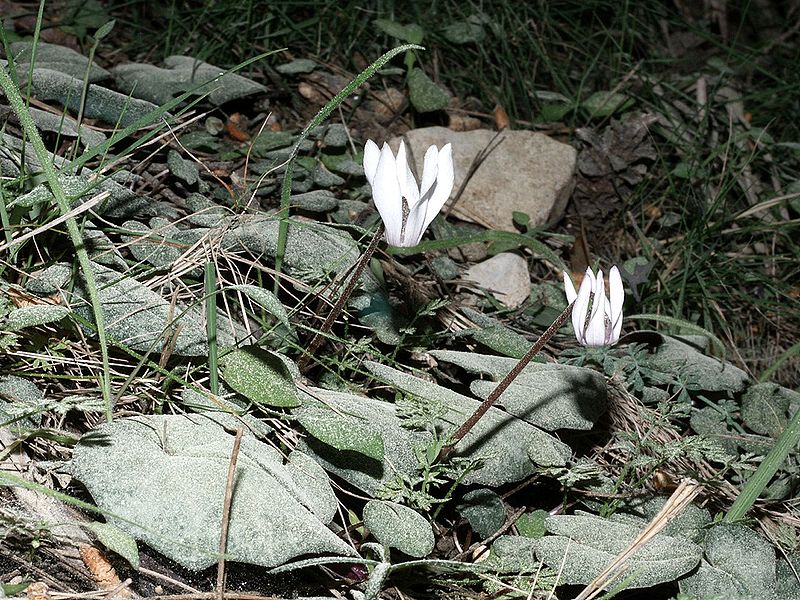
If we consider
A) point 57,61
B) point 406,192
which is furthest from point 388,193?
point 57,61

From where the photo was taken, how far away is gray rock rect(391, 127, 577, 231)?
3238 mm

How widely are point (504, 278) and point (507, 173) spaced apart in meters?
0.69

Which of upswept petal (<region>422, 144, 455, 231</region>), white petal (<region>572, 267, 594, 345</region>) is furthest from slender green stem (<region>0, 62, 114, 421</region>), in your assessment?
white petal (<region>572, 267, 594, 345</region>)

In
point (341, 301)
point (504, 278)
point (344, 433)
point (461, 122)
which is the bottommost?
point (504, 278)

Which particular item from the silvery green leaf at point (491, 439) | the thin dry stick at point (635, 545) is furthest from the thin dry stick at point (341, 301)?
the thin dry stick at point (635, 545)

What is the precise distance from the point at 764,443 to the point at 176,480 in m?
1.54

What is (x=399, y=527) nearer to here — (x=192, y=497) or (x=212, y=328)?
(x=192, y=497)

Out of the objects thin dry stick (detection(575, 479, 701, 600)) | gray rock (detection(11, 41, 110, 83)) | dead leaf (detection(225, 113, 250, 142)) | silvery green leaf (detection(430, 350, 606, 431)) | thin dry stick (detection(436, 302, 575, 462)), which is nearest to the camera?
thin dry stick (detection(575, 479, 701, 600))

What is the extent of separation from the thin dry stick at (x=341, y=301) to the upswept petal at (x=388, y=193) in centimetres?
3

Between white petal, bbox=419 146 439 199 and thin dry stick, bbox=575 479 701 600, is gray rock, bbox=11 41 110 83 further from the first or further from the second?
thin dry stick, bbox=575 479 701 600

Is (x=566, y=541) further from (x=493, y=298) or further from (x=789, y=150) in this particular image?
(x=789, y=150)

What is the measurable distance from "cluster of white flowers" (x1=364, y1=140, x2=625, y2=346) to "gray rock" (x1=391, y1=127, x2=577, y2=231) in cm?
150

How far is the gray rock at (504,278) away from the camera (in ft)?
9.16

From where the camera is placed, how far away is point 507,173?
336 centimetres
